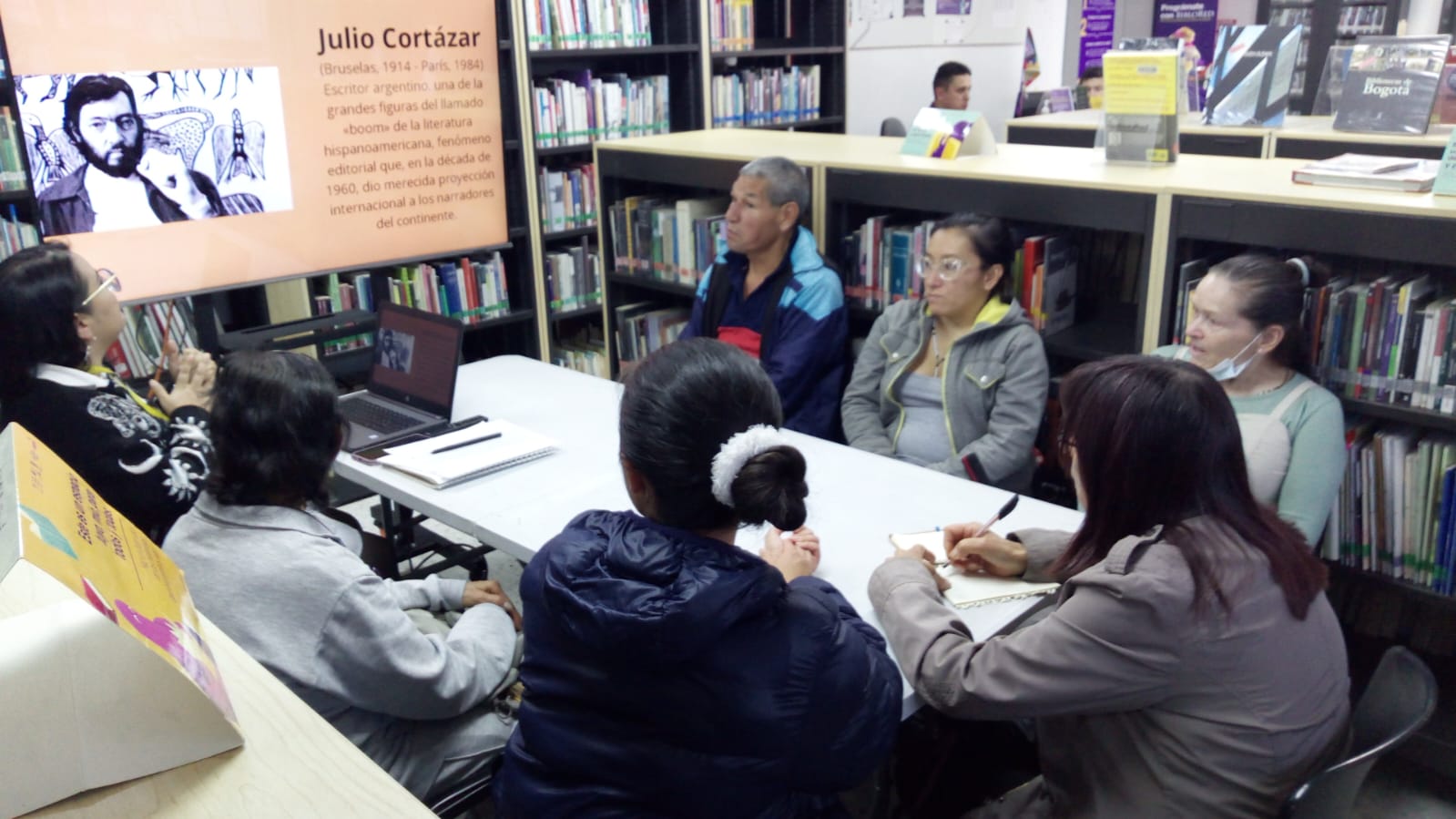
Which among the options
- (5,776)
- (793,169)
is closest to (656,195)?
(793,169)

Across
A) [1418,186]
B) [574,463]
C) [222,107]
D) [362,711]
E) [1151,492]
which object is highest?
[222,107]

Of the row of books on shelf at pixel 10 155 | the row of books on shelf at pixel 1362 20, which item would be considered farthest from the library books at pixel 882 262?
the row of books on shelf at pixel 1362 20

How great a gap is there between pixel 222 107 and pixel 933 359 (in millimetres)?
2454

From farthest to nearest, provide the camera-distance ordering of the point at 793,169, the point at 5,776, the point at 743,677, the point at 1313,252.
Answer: the point at 793,169 < the point at 1313,252 < the point at 743,677 < the point at 5,776

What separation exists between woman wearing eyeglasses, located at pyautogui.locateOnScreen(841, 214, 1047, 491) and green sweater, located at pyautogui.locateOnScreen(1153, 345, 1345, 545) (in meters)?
0.58

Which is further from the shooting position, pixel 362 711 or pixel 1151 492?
pixel 362 711

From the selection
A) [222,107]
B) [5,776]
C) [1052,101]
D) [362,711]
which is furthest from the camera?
[1052,101]

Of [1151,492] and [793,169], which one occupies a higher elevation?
[793,169]

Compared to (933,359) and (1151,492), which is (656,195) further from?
(1151,492)

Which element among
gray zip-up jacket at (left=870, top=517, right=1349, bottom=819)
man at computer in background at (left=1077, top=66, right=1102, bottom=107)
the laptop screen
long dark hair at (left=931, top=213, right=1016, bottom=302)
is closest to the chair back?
gray zip-up jacket at (left=870, top=517, right=1349, bottom=819)

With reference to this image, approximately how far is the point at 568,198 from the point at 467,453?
2.49 m

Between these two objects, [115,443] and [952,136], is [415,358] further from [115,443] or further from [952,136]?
[952,136]

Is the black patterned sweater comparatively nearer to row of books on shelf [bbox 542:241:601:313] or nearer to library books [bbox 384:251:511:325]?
library books [bbox 384:251:511:325]

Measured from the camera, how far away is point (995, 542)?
1.66 meters
